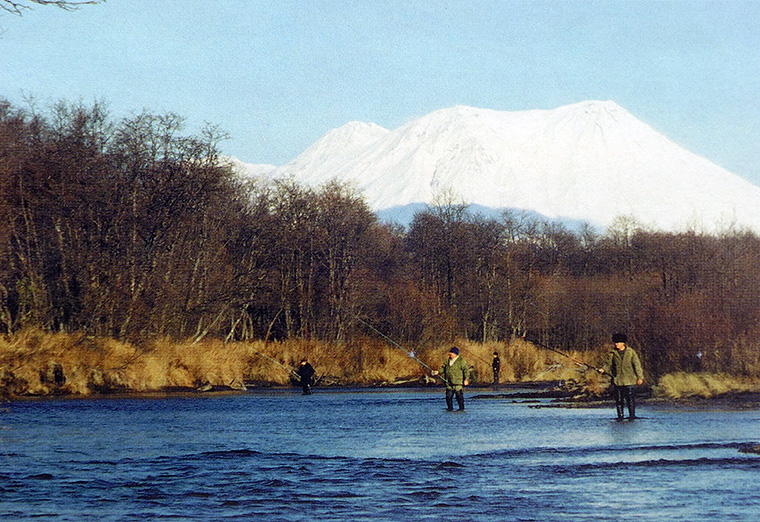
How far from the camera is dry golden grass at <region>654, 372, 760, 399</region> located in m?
28.0

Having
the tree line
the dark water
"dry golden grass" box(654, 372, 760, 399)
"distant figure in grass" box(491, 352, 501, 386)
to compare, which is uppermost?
the tree line

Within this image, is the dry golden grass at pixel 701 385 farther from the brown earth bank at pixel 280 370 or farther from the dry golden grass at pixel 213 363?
the dry golden grass at pixel 213 363

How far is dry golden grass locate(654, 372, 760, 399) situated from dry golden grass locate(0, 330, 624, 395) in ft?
25.5

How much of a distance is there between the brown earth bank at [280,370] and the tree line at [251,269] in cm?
192

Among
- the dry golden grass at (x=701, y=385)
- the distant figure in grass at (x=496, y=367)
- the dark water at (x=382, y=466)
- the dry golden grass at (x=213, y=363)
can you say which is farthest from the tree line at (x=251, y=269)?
the dark water at (x=382, y=466)

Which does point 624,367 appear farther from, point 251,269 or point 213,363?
point 251,269

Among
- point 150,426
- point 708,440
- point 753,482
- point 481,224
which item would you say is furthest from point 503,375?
point 481,224

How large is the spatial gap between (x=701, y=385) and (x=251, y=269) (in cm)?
3714

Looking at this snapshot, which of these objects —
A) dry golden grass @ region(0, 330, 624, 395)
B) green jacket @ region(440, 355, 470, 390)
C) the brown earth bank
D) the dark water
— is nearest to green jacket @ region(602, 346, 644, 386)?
the dark water

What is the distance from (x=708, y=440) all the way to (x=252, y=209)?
5625 cm

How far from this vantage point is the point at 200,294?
5066 cm

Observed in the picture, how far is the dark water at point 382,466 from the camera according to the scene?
12.1 m

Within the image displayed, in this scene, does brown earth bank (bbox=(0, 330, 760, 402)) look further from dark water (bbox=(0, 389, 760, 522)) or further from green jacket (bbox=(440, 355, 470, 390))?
dark water (bbox=(0, 389, 760, 522))

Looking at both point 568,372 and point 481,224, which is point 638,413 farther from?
point 481,224
